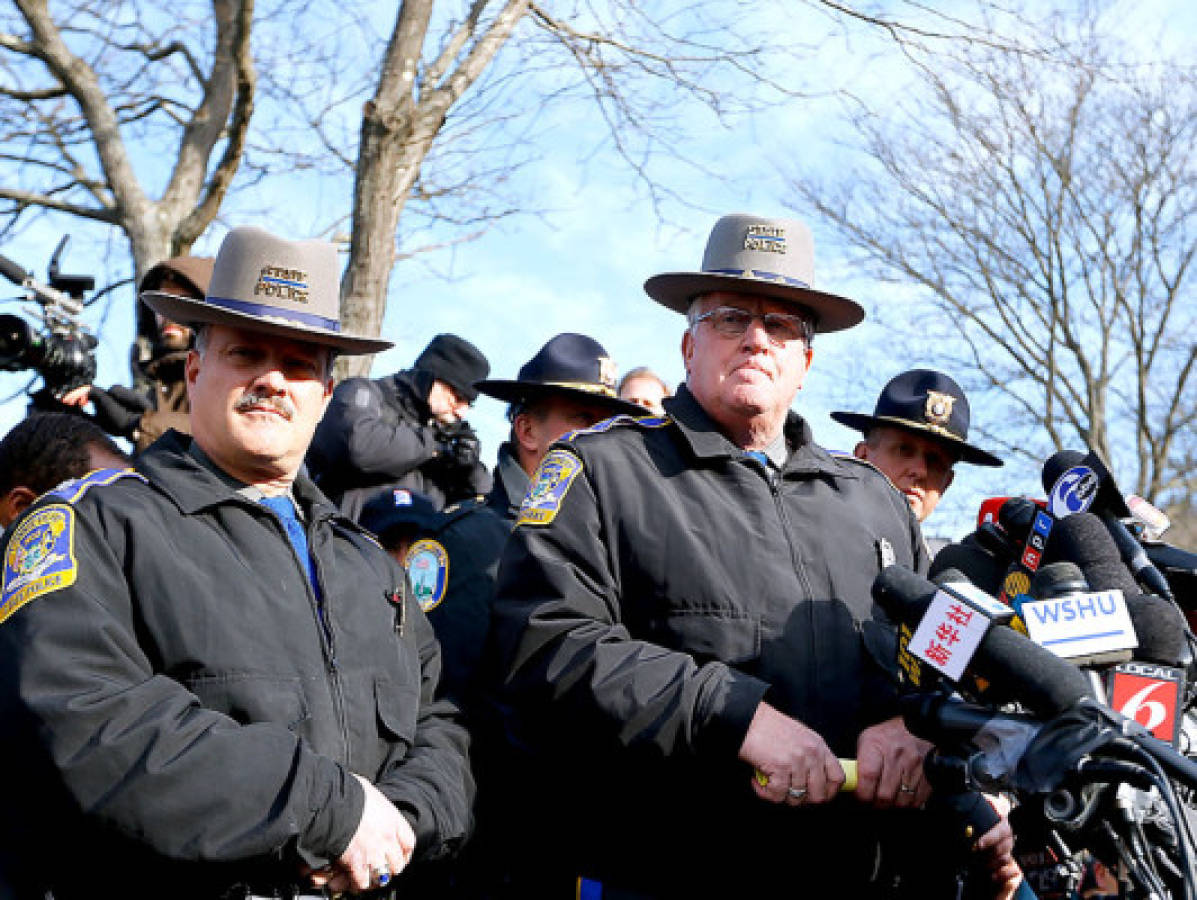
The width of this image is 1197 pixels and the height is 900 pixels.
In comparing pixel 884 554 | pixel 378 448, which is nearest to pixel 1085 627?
pixel 884 554

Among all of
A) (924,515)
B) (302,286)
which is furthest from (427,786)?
(924,515)

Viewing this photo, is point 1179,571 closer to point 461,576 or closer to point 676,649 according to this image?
point 676,649

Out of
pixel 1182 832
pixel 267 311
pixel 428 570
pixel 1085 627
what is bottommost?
pixel 428 570

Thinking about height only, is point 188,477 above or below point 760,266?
below

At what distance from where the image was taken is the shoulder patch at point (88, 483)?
2919 mm

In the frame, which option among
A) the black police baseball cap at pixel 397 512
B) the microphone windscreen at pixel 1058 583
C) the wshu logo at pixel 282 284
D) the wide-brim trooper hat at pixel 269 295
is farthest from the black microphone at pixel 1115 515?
the black police baseball cap at pixel 397 512

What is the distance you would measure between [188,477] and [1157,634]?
2.02 meters

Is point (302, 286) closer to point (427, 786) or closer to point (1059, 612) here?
point (427, 786)

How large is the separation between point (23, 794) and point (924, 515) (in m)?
3.69

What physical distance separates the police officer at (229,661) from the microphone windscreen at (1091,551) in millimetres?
1485

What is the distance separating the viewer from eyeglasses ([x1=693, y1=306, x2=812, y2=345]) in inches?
143

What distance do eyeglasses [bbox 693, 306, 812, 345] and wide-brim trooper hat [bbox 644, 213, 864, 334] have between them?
5 cm

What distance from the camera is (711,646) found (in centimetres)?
320

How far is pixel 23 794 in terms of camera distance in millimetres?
2605
